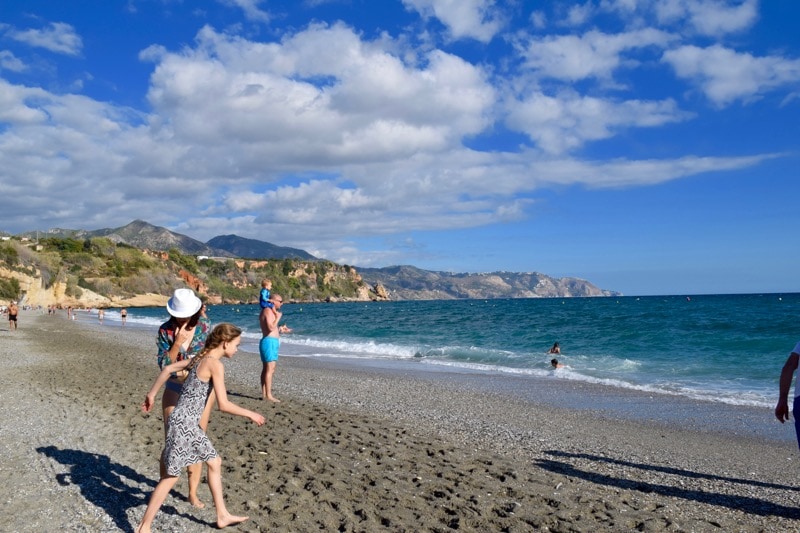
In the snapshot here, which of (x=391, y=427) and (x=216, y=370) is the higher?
(x=216, y=370)

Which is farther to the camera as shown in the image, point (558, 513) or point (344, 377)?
point (344, 377)

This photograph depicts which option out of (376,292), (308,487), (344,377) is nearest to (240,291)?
(376,292)

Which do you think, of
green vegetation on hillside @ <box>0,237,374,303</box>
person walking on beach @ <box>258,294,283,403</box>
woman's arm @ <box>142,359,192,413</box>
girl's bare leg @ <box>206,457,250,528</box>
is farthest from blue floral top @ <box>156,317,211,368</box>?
green vegetation on hillside @ <box>0,237,374,303</box>

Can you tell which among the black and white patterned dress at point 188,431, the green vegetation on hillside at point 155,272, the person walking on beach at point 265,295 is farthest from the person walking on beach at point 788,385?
the green vegetation on hillside at point 155,272

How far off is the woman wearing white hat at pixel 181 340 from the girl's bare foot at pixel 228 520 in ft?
1.62

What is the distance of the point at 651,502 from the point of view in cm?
563

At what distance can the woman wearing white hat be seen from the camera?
4.98 metres

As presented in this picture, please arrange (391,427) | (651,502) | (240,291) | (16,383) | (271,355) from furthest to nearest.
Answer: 1. (240,291)
2. (16,383)
3. (271,355)
4. (391,427)
5. (651,502)

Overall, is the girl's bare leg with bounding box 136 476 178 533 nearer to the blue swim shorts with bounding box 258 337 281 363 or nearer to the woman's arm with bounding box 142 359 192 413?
the woman's arm with bounding box 142 359 192 413

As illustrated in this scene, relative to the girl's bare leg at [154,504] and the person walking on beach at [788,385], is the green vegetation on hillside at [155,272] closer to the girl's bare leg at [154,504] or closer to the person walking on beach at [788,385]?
the girl's bare leg at [154,504]

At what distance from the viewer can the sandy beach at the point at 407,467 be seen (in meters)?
5.09

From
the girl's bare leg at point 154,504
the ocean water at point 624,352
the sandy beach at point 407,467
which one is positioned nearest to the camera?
the girl's bare leg at point 154,504

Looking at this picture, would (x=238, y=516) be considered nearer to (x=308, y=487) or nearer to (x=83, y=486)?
(x=308, y=487)

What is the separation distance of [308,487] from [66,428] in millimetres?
4208
